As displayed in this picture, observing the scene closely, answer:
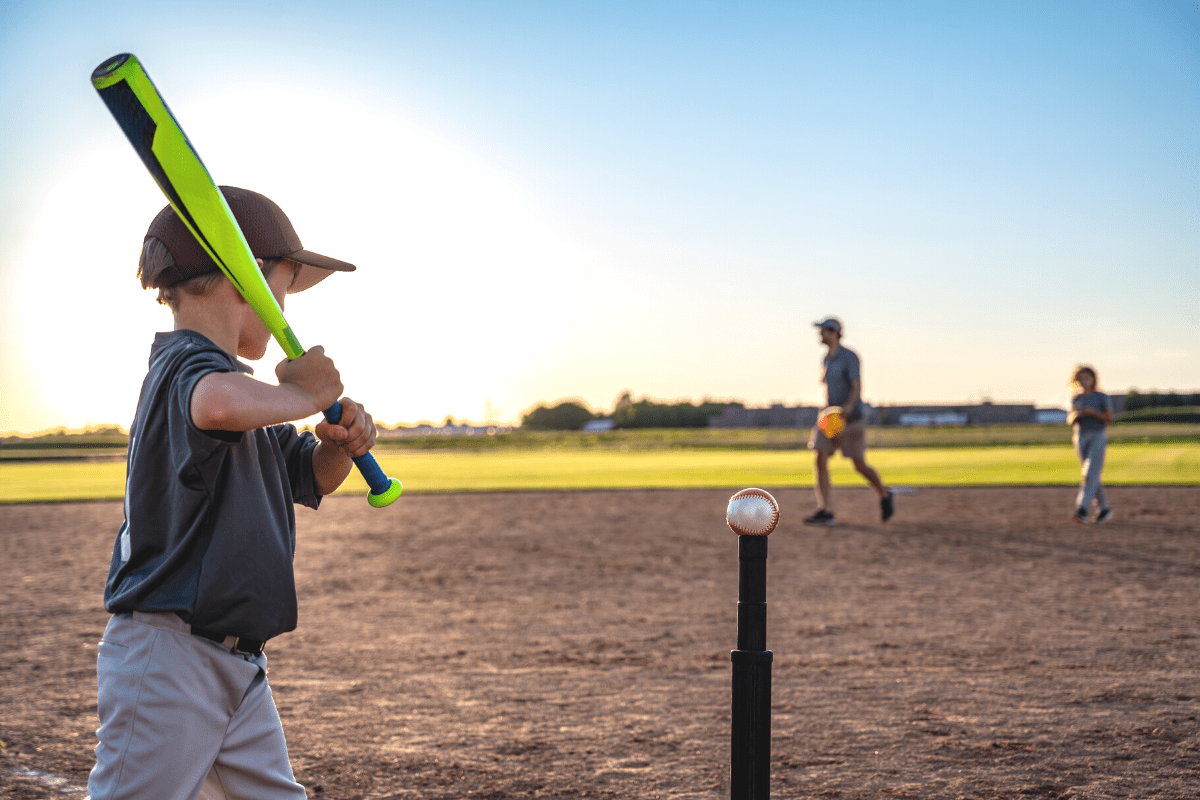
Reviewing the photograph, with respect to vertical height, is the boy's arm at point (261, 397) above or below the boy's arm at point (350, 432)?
above

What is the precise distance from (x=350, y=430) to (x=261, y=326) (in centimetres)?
34

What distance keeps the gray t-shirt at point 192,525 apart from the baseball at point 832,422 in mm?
8651

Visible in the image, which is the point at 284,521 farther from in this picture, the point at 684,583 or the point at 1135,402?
the point at 1135,402

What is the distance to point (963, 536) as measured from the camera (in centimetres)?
1011

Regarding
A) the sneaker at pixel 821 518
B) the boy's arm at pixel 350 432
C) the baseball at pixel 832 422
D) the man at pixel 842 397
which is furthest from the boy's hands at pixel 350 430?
the sneaker at pixel 821 518

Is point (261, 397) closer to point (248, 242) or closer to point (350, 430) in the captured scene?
point (350, 430)

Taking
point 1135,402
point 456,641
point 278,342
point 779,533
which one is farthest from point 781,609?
point 1135,402

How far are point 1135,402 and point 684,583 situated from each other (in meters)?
71.7

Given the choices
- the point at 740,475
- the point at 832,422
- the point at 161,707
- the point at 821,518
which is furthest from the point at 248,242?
the point at 740,475

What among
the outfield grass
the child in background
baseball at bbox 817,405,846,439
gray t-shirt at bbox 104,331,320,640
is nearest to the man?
baseball at bbox 817,405,846,439

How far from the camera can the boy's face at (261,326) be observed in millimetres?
2023

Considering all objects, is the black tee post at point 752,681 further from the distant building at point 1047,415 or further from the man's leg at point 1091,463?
the distant building at point 1047,415

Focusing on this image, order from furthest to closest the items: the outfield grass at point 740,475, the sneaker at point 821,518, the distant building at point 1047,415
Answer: the distant building at point 1047,415 < the outfield grass at point 740,475 < the sneaker at point 821,518

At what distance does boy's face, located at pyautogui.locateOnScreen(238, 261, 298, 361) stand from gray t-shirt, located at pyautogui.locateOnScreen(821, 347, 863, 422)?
8.90 m
